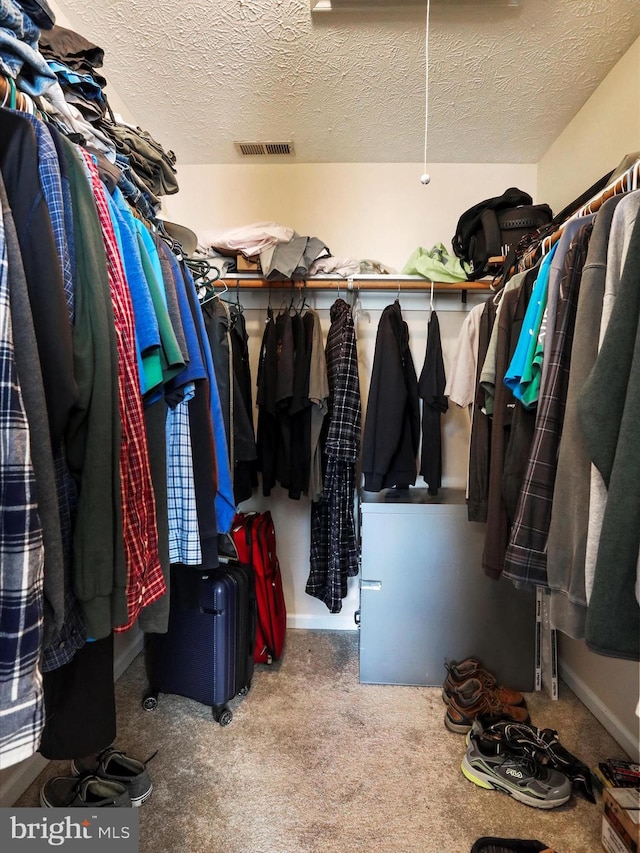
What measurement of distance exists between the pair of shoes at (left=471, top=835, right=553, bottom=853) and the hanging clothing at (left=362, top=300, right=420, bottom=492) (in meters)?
1.08

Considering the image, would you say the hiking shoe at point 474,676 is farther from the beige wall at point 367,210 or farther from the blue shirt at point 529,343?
the blue shirt at point 529,343

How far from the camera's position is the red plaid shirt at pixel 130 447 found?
27.8 inches

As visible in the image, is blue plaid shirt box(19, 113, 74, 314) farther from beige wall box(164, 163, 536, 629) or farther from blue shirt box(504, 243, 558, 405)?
beige wall box(164, 163, 536, 629)

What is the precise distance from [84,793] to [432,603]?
1.34m

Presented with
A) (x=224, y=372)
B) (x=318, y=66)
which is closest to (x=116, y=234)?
(x=224, y=372)

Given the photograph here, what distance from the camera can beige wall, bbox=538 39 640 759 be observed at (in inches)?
57.0

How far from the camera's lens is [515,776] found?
1.28m

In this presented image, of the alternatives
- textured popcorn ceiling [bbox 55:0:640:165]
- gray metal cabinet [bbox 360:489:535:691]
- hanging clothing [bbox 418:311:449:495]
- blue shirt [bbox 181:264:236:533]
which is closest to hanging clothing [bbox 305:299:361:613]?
gray metal cabinet [bbox 360:489:535:691]

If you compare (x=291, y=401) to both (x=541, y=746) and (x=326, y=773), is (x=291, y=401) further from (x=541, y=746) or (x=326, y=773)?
(x=541, y=746)

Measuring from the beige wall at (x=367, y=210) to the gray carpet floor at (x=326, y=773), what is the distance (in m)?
0.98

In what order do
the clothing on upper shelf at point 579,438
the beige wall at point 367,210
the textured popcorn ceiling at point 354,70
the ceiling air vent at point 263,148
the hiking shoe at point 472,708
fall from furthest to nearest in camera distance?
the beige wall at point 367,210 → the ceiling air vent at point 263,148 → the hiking shoe at point 472,708 → the textured popcorn ceiling at point 354,70 → the clothing on upper shelf at point 579,438

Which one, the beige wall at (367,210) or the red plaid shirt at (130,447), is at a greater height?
the beige wall at (367,210)

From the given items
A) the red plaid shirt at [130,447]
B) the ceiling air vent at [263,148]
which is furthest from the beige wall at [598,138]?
the red plaid shirt at [130,447]

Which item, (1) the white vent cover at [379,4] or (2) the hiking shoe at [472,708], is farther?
(2) the hiking shoe at [472,708]
